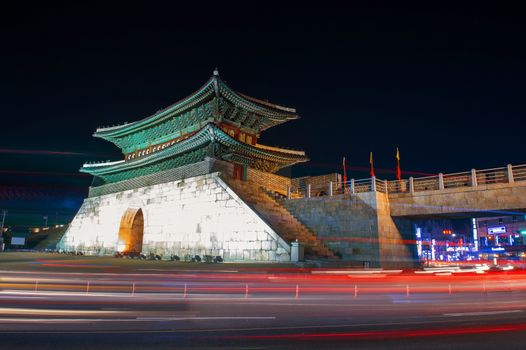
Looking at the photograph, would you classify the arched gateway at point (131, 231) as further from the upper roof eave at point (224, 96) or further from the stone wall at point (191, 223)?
the upper roof eave at point (224, 96)

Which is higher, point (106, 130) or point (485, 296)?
point (106, 130)

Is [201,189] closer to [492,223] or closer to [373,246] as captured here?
[373,246]

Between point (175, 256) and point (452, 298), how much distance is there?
16.4m

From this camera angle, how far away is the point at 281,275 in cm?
1189

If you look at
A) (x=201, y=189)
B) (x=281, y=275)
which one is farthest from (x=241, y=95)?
(x=281, y=275)

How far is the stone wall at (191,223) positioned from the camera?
17750 mm

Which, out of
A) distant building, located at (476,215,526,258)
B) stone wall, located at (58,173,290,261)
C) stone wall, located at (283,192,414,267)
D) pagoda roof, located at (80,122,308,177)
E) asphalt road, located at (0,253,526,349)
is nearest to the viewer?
asphalt road, located at (0,253,526,349)

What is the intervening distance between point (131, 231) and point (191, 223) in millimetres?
9714

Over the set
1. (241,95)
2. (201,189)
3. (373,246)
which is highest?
(241,95)

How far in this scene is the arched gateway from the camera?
92.1 feet

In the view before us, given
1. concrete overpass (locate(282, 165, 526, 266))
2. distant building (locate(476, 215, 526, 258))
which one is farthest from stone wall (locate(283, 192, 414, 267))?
distant building (locate(476, 215, 526, 258))

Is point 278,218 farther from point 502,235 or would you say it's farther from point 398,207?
point 502,235

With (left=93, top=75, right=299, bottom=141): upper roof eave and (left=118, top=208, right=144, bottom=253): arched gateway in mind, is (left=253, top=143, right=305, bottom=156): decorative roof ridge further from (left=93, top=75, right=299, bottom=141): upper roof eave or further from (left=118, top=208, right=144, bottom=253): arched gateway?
(left=118, top=208, right=144, bottom=253): arched gateway

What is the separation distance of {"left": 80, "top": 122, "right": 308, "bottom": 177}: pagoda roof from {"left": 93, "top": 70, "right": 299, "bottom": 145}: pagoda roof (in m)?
2.73
